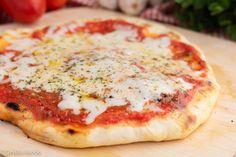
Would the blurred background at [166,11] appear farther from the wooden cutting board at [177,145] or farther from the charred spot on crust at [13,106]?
the charred spot on crust at [13,106]

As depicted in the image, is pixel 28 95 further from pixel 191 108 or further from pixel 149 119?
pixel 191 108

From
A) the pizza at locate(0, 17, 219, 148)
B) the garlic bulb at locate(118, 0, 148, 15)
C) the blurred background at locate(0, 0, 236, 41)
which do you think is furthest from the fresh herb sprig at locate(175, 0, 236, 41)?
the pizza at locate(0, 17, 219, 148)

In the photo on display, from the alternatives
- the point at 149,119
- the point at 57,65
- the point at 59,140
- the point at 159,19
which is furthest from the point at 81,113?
the point at 159,19

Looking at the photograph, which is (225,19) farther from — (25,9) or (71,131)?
(71,131)

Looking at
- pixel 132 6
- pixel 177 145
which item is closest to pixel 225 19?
pixel 132 6

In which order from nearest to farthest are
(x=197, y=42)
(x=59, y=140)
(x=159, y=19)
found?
(x=59, y=140)
(x=197, y=42)
(x=159, y=19)

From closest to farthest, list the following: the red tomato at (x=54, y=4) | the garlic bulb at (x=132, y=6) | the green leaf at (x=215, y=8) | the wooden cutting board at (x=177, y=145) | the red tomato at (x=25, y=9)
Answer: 1. the wooden cutting board at (x=177, y=145)
2. the green leaf at (x=215, y=8)
3. the red tomato at (x=25, y=9)
4. the garlic bulb at (x=132, y=6)
5. the red tomato at (x=54, y=4)

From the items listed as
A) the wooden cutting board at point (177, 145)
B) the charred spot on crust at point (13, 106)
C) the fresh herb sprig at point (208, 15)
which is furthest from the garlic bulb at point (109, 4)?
the charred spot on crust at point (13, 106)
